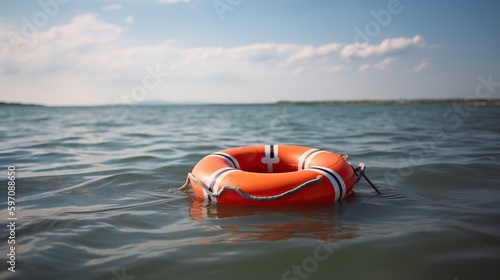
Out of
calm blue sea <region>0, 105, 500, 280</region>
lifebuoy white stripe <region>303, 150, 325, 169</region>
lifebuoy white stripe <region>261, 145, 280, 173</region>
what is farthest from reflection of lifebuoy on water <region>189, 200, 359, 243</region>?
lifebuoy white stripe <region>261, 145, 280, 173</region>

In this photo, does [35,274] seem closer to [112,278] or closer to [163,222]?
[112,278]

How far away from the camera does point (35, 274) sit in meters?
2.61

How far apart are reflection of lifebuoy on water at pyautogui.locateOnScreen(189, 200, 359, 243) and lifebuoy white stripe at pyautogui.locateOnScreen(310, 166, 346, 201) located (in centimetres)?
17

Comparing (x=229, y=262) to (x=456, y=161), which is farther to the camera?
(x=456, y=161)

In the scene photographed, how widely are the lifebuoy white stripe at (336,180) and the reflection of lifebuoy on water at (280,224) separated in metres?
0.17

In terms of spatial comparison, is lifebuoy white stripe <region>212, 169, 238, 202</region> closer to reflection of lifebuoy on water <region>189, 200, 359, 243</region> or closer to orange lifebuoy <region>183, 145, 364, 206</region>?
orange lifebuoy <region>183, 145, 364, 206</region>

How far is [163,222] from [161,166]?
307cm

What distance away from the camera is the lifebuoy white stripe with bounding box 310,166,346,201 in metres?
4.05

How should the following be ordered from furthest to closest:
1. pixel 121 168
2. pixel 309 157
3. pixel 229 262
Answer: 1. pixel 121 168
2. pixel 309 157
3. pixel 229 262

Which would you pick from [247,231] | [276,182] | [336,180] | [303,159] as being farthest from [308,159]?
[247,231]

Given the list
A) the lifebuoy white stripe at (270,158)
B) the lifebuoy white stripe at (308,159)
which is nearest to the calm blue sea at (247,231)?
the lifebuoy white stripe at (308,159)

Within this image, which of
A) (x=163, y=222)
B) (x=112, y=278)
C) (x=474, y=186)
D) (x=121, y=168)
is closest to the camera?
(x=112, y=278)

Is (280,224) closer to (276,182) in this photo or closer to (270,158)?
(276,182)

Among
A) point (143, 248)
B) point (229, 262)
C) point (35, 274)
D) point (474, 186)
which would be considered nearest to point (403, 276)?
point (229, 262)
